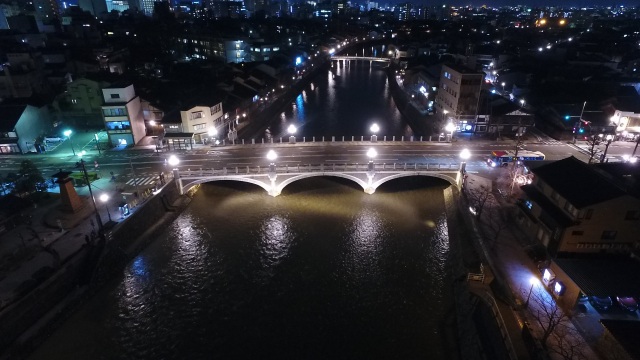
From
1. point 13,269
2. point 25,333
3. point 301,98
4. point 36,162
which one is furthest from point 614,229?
point 301,98

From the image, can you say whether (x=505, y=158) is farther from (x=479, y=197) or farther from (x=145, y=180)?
(x=145, y=180)

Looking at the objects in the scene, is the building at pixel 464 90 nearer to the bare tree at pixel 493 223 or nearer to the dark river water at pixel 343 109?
the dark river water at pixel 343 109

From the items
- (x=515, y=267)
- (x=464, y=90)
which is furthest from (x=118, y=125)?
(x=515, y=267)

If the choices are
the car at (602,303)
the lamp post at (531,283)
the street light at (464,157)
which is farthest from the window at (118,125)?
the car at (602,303)

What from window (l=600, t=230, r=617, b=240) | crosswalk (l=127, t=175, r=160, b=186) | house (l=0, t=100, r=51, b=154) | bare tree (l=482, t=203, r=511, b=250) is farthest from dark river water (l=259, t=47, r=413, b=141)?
window (l=600, t=230, r=617, b=240)

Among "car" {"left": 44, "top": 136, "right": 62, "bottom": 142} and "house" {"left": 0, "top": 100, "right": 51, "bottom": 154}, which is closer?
"house" {"left": 0, "top": 100, "right": 51, "bottom": 154}

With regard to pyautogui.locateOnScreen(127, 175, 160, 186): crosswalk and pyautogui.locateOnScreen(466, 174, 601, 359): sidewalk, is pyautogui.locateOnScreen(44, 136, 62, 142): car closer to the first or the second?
pyautogui.locateOnScreen(127, 175, 160, 186): crosswalk

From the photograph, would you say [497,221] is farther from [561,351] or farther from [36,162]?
[36,162]
